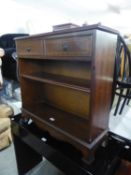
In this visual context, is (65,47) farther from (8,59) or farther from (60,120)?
(8,59)

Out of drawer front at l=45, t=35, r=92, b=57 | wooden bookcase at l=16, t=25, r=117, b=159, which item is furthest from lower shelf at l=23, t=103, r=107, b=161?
drawer front at l=45, t=35, r=92, b=57

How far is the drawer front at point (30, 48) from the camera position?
1.07 meters

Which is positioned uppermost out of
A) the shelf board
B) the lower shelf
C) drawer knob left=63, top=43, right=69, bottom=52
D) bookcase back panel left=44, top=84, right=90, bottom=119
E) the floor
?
drawer knob left=63, top=43, right=69, bottom=52

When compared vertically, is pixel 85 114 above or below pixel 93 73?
below

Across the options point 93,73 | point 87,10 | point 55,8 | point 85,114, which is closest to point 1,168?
point 85,114

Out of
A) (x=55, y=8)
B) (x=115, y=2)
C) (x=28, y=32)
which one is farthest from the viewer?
(x=115, y=2)

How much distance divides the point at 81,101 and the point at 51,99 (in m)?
0.39

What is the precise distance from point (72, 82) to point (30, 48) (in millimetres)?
413

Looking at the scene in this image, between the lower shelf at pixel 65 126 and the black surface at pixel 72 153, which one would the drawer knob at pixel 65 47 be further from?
the black surface at pixel 72 153

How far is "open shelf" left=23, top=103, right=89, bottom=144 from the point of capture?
101 cm

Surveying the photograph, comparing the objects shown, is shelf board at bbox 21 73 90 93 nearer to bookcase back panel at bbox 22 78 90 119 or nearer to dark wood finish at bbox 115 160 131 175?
bookcase back panel at bbox 22 78 90 119

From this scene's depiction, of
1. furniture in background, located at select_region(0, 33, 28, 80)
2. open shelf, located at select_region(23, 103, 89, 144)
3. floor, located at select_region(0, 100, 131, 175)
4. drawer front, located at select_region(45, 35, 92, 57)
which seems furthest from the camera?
furniture in background, located at select_region(0, 33, 28, 80)

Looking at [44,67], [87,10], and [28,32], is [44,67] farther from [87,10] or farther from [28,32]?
[87,10]

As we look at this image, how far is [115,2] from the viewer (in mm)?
3811
